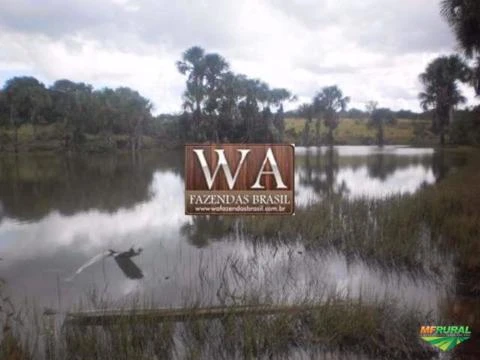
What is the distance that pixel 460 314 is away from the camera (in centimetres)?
448

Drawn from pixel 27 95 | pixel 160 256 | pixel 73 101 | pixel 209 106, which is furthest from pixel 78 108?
pixel 160 256

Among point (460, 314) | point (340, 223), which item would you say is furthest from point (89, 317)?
point (340, 223)

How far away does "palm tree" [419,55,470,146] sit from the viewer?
30.5 m

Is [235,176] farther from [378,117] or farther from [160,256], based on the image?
[378,117]

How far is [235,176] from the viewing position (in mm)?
4320

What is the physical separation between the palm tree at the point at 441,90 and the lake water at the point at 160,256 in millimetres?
18927

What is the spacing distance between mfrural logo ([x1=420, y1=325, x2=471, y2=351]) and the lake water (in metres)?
1.36

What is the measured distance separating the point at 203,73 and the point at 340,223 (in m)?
6.94

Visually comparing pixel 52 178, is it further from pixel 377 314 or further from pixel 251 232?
pixel 377 314

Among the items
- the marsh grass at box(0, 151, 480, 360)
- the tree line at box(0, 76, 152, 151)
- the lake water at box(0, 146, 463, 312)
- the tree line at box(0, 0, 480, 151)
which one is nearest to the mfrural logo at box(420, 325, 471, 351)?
the marsh grass at box(0, 151, 480, 360)

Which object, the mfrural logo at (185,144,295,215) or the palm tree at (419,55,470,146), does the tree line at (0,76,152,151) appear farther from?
the palm tree at (419,55,470,146)

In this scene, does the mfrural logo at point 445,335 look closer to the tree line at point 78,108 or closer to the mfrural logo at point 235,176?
the mfrural logo at point 235,176

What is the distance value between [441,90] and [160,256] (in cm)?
3452

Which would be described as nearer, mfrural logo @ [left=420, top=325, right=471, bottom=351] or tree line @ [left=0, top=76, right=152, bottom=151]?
mfrural logo @ [left=420, top=325, right=471, bottom=351]
